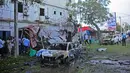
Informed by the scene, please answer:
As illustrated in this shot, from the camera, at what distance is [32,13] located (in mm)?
26312

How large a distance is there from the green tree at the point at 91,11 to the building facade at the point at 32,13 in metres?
4.03

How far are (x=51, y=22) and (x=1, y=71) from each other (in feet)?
58.4

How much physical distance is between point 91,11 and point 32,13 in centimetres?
1530

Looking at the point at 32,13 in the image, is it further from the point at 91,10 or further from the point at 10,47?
the point at 91,10

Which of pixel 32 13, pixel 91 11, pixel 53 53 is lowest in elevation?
pixel 53 53

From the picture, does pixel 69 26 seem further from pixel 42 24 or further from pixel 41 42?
pixel 41 42

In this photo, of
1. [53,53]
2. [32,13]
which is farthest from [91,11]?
[53,53]

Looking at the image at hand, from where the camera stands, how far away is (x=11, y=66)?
14.3m

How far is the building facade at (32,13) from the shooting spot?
858 inches

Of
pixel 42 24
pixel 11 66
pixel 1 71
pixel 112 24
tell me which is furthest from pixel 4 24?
pixel 112 24

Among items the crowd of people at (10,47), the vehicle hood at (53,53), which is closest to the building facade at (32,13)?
the crowd of people at (10,47)

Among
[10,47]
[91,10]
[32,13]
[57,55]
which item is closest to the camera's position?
[57,55]

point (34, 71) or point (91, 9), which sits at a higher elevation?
point (91, 9)

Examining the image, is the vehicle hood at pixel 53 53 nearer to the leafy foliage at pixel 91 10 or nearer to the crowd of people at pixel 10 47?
the crowd of people at pixel 10 47
